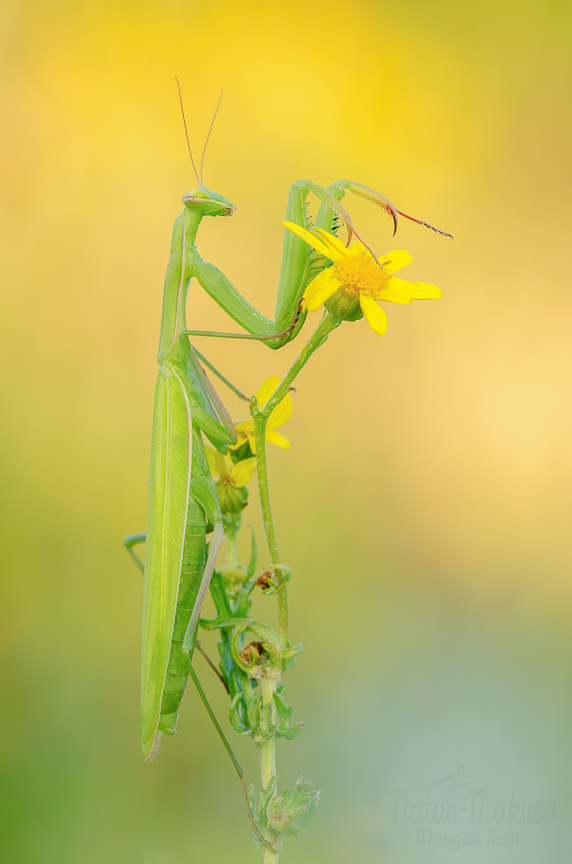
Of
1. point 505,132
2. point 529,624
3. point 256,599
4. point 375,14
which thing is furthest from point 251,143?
point 529,624

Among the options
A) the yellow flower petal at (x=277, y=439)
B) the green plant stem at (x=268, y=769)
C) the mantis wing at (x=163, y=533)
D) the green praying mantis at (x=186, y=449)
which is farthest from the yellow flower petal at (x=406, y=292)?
the green plant stem at (x=268, y=769)

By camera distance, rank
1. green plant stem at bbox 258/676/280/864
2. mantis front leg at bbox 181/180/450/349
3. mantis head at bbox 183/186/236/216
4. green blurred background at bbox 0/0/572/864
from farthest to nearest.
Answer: green blurred background at bbox 0/0/572/864, mantis head at bbox 183/186/236/216, mantis front leg at bbox 181/180/450/349, green plant stem at bbox 258/676/280/864

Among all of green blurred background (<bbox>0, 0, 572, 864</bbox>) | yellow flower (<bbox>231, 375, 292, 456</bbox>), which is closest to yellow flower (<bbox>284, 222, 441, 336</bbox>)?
yellow flower (<bbox>231, 375, 292, 456</bbox>)

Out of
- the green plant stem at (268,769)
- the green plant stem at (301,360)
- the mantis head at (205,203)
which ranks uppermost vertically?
the mantis head at (205,203)

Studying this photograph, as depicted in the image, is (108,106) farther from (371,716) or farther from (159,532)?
(371,716)

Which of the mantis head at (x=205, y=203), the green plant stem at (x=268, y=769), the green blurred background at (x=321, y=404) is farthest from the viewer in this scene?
the green blurred background at (x=321, y=404)

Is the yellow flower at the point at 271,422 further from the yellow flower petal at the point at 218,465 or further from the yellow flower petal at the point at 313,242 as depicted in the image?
the yellow flower petal at the point at 313,242

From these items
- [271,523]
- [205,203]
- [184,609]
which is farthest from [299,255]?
[184,609]

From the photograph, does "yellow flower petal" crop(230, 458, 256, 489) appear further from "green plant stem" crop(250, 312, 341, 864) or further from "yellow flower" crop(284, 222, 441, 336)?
"yellow flower" crop(284, 222, 441, 336)
